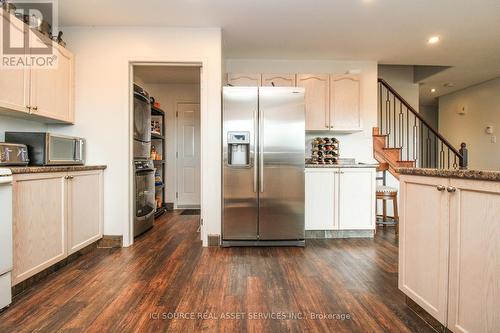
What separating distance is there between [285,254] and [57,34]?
3.51 metres

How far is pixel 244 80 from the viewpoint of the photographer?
3648mm

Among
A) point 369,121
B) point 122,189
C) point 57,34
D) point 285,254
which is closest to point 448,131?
point 369,121

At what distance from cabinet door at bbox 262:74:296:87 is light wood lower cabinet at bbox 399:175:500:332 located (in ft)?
7.91

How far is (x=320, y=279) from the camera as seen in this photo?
2.11m

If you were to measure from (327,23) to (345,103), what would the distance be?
47.0 inches

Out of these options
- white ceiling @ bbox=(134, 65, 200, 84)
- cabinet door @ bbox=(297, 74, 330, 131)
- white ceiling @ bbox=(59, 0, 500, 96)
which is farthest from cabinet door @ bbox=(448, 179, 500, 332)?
white ceiling @ bbox=(134, 65, 200, 84)

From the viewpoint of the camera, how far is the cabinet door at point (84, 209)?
2.39m

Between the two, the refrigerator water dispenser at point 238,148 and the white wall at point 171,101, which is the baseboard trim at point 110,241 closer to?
the refrigerator water dispenser at point 238,148

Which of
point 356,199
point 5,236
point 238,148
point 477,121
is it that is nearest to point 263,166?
point 238,148

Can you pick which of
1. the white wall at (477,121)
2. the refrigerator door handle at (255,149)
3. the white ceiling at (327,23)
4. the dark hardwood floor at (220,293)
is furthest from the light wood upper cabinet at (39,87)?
the white wall at (477,121)

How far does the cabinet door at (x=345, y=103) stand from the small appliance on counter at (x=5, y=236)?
11.5 feet

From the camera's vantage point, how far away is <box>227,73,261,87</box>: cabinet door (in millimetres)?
3643

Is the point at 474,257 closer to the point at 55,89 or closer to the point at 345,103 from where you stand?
the point at 345,103

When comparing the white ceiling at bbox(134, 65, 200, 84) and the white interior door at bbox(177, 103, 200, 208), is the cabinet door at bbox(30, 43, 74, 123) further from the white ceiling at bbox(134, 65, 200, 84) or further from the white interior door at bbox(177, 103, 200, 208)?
the white interior door at bbox(177, 103, 200, 208)
